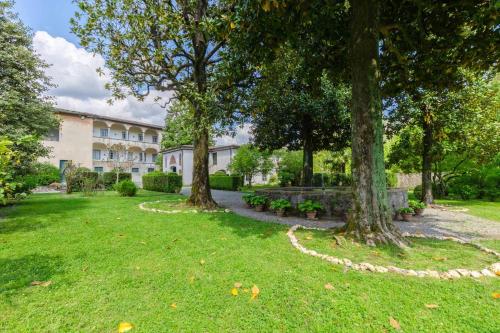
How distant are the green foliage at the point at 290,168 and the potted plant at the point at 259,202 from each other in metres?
11.0

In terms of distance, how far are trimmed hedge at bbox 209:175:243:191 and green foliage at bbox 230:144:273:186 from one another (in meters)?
1.08

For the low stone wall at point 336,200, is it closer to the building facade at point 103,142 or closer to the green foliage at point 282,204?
the green foliage at point 282,204

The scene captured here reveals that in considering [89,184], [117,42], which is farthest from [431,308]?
[89,184]

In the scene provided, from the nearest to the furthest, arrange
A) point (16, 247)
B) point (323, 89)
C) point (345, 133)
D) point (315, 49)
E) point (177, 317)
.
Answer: point (177, 317) → point (16, 247) → point (315, 49) → point (323, 89) → point (345, 133)

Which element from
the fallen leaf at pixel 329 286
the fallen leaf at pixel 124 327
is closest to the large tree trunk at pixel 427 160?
the fallen leaf at pixel 329 286

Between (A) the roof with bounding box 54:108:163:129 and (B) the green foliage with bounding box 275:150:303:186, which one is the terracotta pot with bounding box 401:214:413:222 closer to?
(B) the green foliage with bounding box 275:150:303:186

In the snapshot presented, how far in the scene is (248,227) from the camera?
6523 mm

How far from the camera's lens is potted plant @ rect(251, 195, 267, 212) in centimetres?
995

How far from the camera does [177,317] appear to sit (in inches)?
100

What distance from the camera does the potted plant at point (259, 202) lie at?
9.95m

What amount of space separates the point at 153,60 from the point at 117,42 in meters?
1.38

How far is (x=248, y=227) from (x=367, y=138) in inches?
140

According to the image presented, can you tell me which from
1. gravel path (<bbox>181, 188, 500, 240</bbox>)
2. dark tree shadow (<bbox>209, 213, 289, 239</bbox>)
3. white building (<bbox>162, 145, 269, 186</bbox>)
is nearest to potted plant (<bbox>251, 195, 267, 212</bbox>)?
gravel path (<bbox>181, 188, 500, 240</bbox>)

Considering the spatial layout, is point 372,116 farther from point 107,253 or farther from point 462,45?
point 107,253
